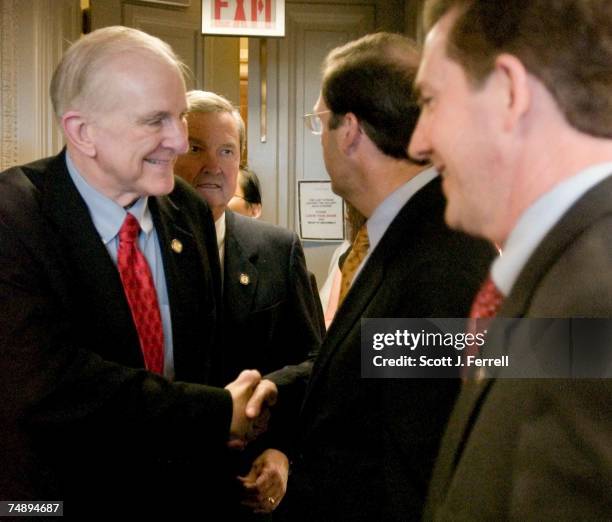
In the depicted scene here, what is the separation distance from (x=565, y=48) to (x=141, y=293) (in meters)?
0.90

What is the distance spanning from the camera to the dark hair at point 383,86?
1.25 meters

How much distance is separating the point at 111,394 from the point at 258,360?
468 millimetres

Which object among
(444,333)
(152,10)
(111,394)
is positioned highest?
(152,10)

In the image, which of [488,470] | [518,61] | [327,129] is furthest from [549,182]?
[327,129]

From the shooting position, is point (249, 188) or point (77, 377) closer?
point (77, 377)

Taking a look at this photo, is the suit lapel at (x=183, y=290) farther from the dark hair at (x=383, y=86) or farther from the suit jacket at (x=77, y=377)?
the dark hair at (x=383, y=86)

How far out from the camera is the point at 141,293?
1.36 meters

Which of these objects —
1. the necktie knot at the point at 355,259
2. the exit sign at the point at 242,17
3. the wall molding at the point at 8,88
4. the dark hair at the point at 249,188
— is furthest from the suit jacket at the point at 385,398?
the exit sign at the point at 242,17

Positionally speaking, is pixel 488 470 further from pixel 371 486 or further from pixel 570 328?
pixel 371 486

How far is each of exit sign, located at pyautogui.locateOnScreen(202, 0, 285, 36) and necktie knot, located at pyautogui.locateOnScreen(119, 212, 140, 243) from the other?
219 cm

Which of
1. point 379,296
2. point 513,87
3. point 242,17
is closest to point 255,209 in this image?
point 242,17

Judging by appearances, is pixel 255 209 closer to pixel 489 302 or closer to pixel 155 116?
pixel 155 116

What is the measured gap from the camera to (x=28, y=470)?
122 cm

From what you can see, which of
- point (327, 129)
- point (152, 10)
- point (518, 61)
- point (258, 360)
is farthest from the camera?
point (152, 10)
